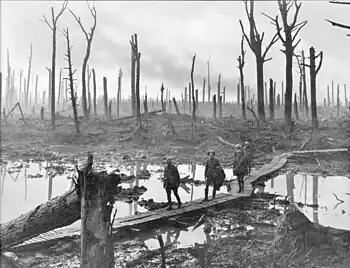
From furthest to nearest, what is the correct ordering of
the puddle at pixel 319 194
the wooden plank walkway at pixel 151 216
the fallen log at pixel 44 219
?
the puddle at pixel 319 194 < the wooden plank walkway at pixel 151 216 < the fallen log at pixel 44 219

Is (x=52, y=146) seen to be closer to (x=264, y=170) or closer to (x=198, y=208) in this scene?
(x=264, y=170)

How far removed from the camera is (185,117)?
31.1 m

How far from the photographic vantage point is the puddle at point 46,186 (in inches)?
377

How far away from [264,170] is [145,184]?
5.36 m

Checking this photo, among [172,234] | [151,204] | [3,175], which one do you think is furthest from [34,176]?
[172,234]

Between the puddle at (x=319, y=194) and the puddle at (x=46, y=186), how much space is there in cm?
232

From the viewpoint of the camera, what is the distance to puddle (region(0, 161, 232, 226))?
377 inches

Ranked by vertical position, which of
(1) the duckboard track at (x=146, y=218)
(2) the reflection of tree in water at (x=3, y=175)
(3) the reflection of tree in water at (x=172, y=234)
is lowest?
(3) the reflection of tree in water at (x=172, y=234)

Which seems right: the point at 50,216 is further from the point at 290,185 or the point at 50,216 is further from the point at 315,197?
the point at 290,185

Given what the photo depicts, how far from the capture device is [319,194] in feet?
36.1

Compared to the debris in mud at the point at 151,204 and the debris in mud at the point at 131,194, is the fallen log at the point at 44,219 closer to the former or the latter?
the debris in mud at the point at 151,204

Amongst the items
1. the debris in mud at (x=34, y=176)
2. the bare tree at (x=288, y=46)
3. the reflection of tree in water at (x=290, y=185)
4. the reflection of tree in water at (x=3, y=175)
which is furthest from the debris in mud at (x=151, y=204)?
the bare tree at (x=288, y=46)

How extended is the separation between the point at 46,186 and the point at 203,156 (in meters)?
9.60

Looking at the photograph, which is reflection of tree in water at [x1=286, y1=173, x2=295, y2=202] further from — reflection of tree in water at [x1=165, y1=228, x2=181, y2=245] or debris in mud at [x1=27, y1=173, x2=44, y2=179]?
debris in mud at [x1=27, y1=173, x2=44, y2=179]
